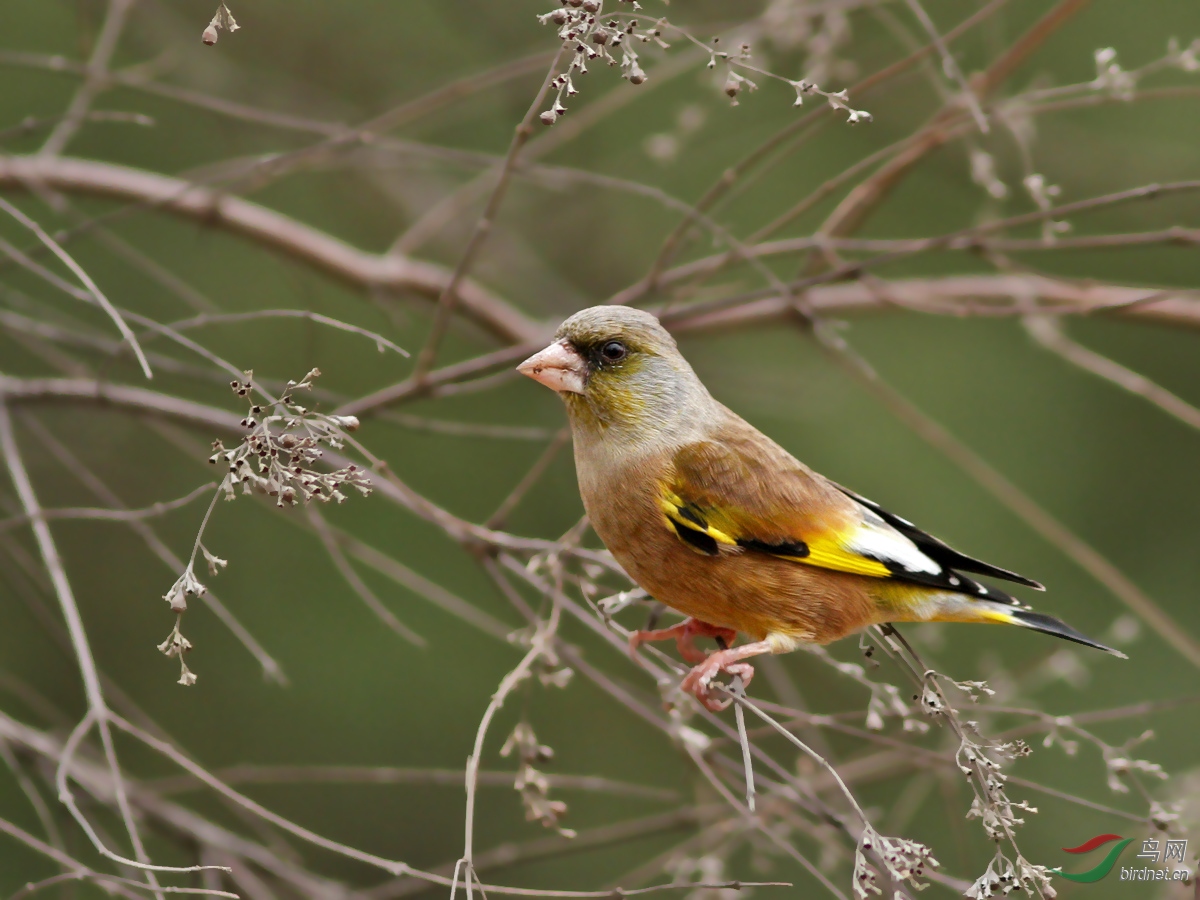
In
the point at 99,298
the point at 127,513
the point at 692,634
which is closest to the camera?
the point at 99,298

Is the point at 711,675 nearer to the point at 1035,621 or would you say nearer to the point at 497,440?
the point at 1035,621

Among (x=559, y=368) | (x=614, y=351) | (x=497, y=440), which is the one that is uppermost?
(x=497, y=440)

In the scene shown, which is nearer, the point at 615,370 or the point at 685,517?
the point at 685,517

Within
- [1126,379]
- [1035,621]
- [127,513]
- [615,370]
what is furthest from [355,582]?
[1126,379]

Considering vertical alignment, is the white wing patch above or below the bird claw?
above

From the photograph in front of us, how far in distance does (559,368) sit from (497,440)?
14.8ft

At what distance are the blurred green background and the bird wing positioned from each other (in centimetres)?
282

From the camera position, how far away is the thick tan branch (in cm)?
420

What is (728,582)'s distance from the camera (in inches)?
115

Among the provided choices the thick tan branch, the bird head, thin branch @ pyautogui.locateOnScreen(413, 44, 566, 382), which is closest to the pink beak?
the bird head

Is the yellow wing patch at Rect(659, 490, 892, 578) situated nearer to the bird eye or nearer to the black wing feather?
the black wing feather

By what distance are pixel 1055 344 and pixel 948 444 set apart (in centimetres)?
51

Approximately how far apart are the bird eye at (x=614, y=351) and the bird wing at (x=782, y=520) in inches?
11.7

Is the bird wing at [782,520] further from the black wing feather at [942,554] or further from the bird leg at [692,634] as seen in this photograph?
the bird leg at [692,634]
